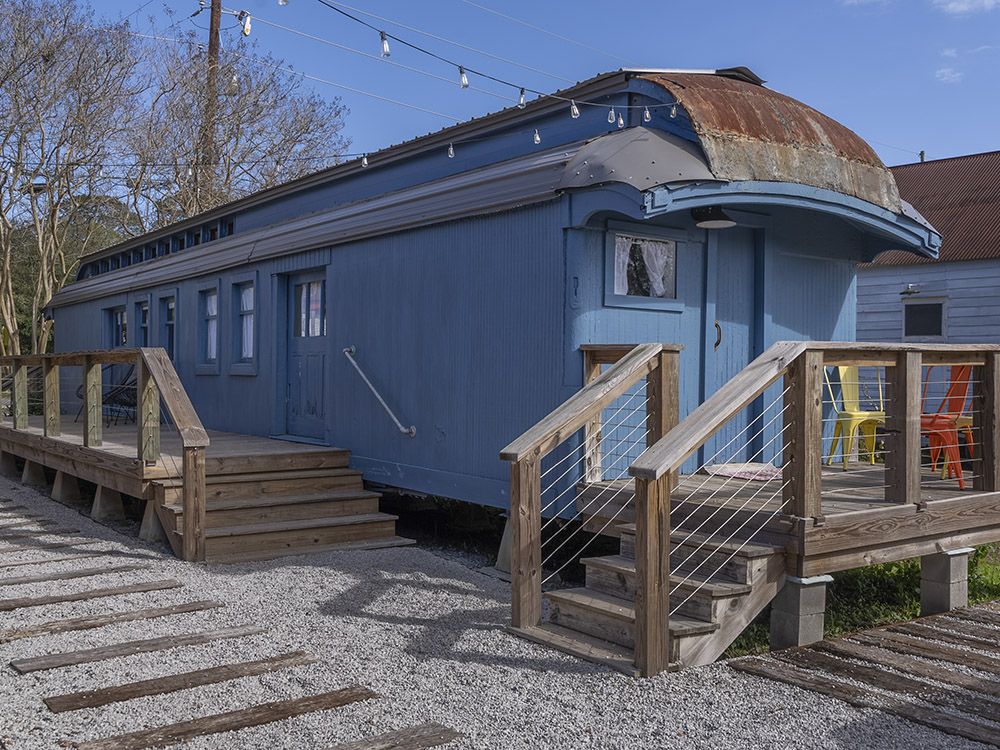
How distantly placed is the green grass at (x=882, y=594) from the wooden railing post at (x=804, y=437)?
4.04ft

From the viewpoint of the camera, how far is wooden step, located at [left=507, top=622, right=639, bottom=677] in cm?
445

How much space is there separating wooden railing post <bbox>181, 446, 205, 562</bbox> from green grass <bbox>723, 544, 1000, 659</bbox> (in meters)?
3.89

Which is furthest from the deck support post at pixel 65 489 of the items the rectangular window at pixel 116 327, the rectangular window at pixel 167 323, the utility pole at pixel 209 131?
the utility pole at pixel 209 131

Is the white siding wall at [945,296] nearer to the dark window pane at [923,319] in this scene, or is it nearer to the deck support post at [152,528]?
the dark window pane at [923,319]

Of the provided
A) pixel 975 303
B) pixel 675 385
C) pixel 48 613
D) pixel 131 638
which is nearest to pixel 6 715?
pixel 131 638

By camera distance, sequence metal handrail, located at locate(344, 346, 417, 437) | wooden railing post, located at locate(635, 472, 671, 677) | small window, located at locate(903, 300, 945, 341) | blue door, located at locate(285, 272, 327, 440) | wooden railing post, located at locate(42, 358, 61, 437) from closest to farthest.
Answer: wooden railing post, located at locate(635, 472, 671, 677) < metal handrail, located at locate(344, 346, 417, 437) < blue door, located at locate(285, 272, 327, 440) < wooden railing post, located at locate(42, 358, 61, 437) < small window, located at locate(903, 300, 945, 341)

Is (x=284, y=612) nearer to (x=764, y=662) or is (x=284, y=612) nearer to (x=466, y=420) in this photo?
(x=466, y=420)

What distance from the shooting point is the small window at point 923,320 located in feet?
51.2

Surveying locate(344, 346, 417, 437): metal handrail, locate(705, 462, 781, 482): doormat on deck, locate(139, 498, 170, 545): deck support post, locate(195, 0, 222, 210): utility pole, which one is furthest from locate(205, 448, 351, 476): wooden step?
locate(195, 0, 222, 210): utility pole

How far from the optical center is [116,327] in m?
15.1

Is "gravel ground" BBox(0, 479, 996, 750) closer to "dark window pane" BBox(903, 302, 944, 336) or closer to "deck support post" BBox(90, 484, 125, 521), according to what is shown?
"deck support post" BBox(90, 484, 125, 521)

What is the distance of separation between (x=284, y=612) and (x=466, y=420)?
2230 millimetres

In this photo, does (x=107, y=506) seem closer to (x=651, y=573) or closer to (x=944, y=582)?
(x=651, y=573)

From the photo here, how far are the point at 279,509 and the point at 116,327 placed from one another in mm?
8878
